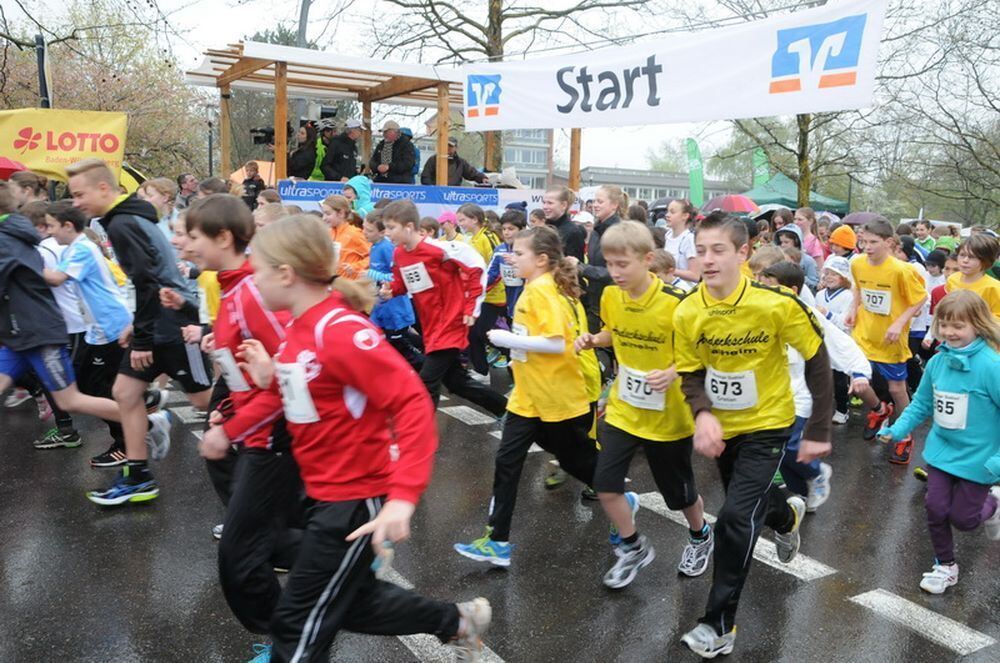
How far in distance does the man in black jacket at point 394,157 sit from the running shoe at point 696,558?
32.7ft

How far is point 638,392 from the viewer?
12.9 ft

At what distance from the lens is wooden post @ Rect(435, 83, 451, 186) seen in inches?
523

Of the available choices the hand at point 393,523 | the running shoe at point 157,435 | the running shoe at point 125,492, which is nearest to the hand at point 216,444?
the hand at point 393,523

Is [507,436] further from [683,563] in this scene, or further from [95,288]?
[95,288]

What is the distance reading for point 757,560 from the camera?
4.42 m

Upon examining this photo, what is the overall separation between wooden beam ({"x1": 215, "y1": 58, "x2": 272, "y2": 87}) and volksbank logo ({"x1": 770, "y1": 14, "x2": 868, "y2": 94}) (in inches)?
290

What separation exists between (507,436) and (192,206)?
1.98m

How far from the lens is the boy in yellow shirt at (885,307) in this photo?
21.8 ft

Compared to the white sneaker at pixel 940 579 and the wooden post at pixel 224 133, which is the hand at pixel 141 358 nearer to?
the white sneaker at pixel 940 579

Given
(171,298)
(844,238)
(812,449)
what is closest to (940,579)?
(812,449)

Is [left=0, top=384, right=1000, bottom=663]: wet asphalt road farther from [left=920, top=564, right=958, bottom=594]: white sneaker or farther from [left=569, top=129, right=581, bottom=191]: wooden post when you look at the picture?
[left=569, top=129, right=581, bottom=191]: wooden post

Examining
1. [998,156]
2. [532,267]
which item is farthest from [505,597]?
[998,156]

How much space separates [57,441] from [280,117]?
279 inches

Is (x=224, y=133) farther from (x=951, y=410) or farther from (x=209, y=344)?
(x=951, y=410)
